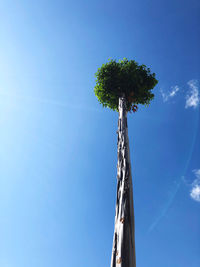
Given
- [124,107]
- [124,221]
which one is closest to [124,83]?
[124,107]

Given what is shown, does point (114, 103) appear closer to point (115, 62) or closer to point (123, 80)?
point (123, 80)

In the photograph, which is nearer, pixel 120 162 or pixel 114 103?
pixel 120 162

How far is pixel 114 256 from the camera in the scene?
7.96ft

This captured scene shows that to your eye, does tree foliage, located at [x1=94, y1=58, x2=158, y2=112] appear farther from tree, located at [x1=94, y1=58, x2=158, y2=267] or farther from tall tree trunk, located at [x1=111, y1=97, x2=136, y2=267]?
tall tree trunk, located at [x1=111, y1=97, x2=136, y2=267]

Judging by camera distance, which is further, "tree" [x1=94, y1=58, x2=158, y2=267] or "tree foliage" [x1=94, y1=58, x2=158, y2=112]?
"tree foliage" [x1=94, y1=58, x2=158, y2=112]

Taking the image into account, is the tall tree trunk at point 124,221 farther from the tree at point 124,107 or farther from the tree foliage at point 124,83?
the tree foliage at point 124,83

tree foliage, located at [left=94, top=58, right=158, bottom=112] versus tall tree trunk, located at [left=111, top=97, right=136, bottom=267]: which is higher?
tree foliage, located at [left=94, top=58, right=158, bottom=112]

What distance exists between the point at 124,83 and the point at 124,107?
6.72 ft

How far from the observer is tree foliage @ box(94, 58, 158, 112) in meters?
7.14

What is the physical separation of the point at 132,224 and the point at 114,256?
0.53 meters

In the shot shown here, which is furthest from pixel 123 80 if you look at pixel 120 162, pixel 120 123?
pixel 120 162

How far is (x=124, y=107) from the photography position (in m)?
5.61

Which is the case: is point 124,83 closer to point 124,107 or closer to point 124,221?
point 124,107

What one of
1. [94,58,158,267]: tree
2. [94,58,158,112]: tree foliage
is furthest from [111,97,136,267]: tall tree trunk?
[94,58,158,112]: tree foliage
